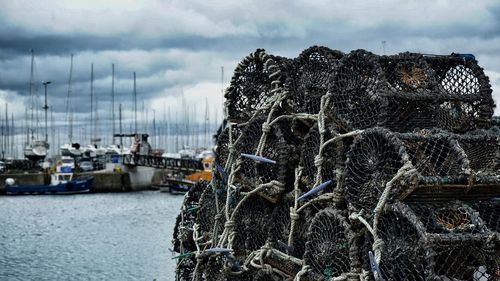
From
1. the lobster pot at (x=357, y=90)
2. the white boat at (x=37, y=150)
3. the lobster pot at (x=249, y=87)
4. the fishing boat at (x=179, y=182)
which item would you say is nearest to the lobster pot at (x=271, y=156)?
the lobster pot at (x=249, y=87)

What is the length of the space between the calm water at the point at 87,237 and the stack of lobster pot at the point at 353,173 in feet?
27.1

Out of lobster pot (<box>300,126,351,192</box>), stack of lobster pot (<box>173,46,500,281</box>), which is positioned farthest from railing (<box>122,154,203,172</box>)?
lobster pot (<box>300,126,351,192</box>)

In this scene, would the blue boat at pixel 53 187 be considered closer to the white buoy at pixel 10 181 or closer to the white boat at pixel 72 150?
the white buoy at pixel 10 181

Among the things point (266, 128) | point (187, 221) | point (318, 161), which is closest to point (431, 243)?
point (318, 161)

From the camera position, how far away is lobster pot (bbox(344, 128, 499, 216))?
438 centimetres

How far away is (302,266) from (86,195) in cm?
4311

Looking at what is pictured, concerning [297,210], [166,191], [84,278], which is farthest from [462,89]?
[166,191]

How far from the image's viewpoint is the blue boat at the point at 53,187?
152 ft

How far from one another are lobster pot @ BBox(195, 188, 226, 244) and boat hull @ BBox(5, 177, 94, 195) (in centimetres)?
4116

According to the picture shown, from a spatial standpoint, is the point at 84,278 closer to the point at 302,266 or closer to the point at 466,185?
the point at 302,266

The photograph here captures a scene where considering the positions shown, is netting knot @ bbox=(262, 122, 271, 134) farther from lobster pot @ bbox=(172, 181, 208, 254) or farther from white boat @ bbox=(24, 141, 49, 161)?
white boat @ bbox=(24, 141, 49, 161)

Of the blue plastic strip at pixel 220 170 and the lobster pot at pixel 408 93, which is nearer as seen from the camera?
the lobster pot at pixel 408 93

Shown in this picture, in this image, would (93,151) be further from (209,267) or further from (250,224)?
(250,224)

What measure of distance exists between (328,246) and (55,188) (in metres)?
43.9
